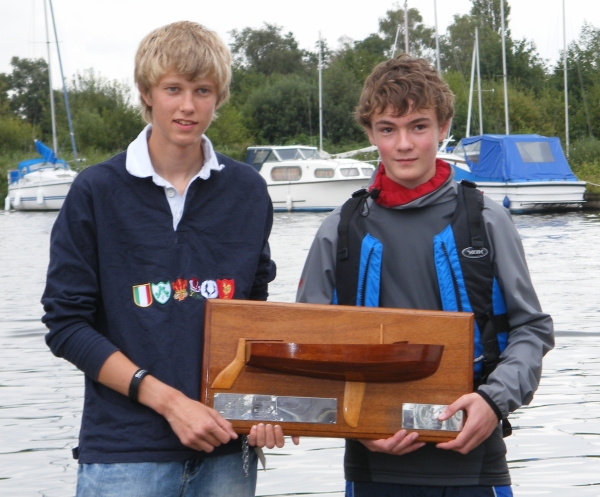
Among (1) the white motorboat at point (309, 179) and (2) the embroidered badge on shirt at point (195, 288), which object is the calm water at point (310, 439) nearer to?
(2) the embroidered badge on shirt at point (195, 288)

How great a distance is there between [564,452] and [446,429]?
12.2 ft

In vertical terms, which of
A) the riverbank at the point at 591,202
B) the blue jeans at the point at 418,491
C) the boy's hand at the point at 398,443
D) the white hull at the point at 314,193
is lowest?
the riverbank at the point at 591,202

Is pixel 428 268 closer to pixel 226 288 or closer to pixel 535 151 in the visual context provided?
pixel 226 288

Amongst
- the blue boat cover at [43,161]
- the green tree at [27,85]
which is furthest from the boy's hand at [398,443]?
the green tree at [27,85]

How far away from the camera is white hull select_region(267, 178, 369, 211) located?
129 ft

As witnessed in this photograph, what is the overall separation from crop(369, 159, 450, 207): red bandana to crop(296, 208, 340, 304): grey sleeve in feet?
0.60

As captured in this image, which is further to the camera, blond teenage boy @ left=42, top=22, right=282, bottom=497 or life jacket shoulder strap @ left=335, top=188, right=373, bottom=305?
life jacket shoulder strap @ left=335, top=188, right=373, bottom=305

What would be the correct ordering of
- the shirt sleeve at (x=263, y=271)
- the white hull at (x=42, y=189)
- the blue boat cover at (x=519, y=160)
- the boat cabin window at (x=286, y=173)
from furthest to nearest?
the white hull at (x=42, y=189)
the boat cabin window at (x=286, y=173)
the blue boat cover at (x=519, y=160)
the shirt sleeve at (x=263, y=271)

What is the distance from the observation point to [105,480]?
286cm

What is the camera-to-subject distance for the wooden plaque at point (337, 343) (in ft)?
9.18

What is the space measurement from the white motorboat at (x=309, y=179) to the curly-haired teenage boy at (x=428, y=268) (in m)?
35.6

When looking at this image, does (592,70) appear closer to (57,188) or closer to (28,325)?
(57,188)

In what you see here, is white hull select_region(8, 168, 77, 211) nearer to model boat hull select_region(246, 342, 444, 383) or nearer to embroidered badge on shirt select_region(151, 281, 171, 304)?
embroidered badge on shirt select_region(151, 281, 171, 304)

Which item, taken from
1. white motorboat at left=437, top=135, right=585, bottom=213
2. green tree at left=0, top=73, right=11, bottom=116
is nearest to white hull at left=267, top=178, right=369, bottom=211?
white motorboat at left=437, top=135, right=585, bottom=213
